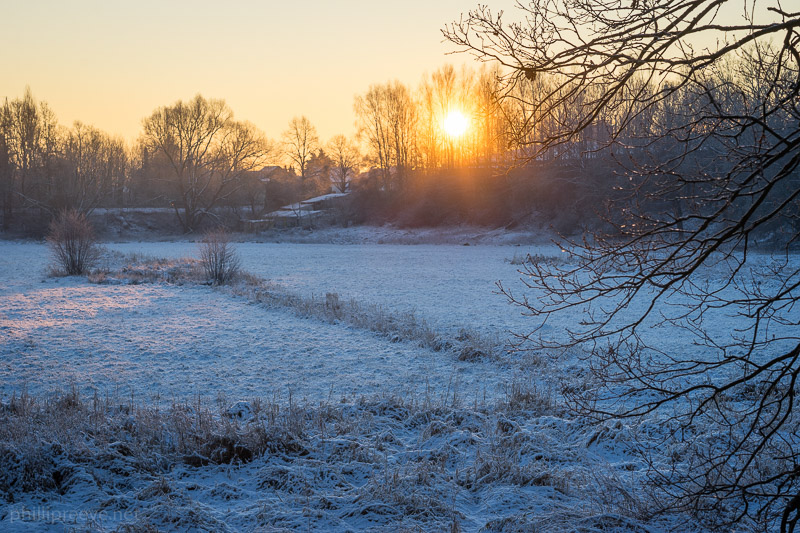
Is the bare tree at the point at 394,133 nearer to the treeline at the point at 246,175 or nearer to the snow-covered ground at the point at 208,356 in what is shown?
the treeline at the point at 246,175

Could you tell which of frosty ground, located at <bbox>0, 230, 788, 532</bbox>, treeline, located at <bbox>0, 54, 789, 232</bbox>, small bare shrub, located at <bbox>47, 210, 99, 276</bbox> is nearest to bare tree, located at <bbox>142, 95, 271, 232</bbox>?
treeline, located at <bbox>0, 54, 789, 232</bbox>

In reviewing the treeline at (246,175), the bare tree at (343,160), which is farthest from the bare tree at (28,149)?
the bare tree at (343,160)

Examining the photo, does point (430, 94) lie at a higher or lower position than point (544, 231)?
higher

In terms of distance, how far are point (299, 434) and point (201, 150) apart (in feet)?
189

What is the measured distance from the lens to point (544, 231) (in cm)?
4466

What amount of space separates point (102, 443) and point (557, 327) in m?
9.53

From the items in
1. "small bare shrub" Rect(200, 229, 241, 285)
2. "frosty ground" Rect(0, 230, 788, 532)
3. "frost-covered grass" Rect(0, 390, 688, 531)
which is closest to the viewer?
"frost-covered grass" Rect(0, 390, 688, 531)

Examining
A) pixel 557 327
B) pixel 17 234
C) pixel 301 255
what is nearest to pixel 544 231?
pixel 301 255

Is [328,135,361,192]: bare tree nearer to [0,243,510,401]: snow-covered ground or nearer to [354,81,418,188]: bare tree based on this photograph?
[354,81,418,188]: bare tree

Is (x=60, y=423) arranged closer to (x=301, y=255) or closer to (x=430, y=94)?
(x=301, y=255)

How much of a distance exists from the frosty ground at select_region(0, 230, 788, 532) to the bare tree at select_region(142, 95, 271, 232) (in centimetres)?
4753

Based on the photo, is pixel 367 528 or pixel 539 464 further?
pixel 539 464

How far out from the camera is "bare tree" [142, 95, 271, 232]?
57.5 meters

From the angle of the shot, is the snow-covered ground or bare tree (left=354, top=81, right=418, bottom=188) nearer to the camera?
the snow-covered ground
